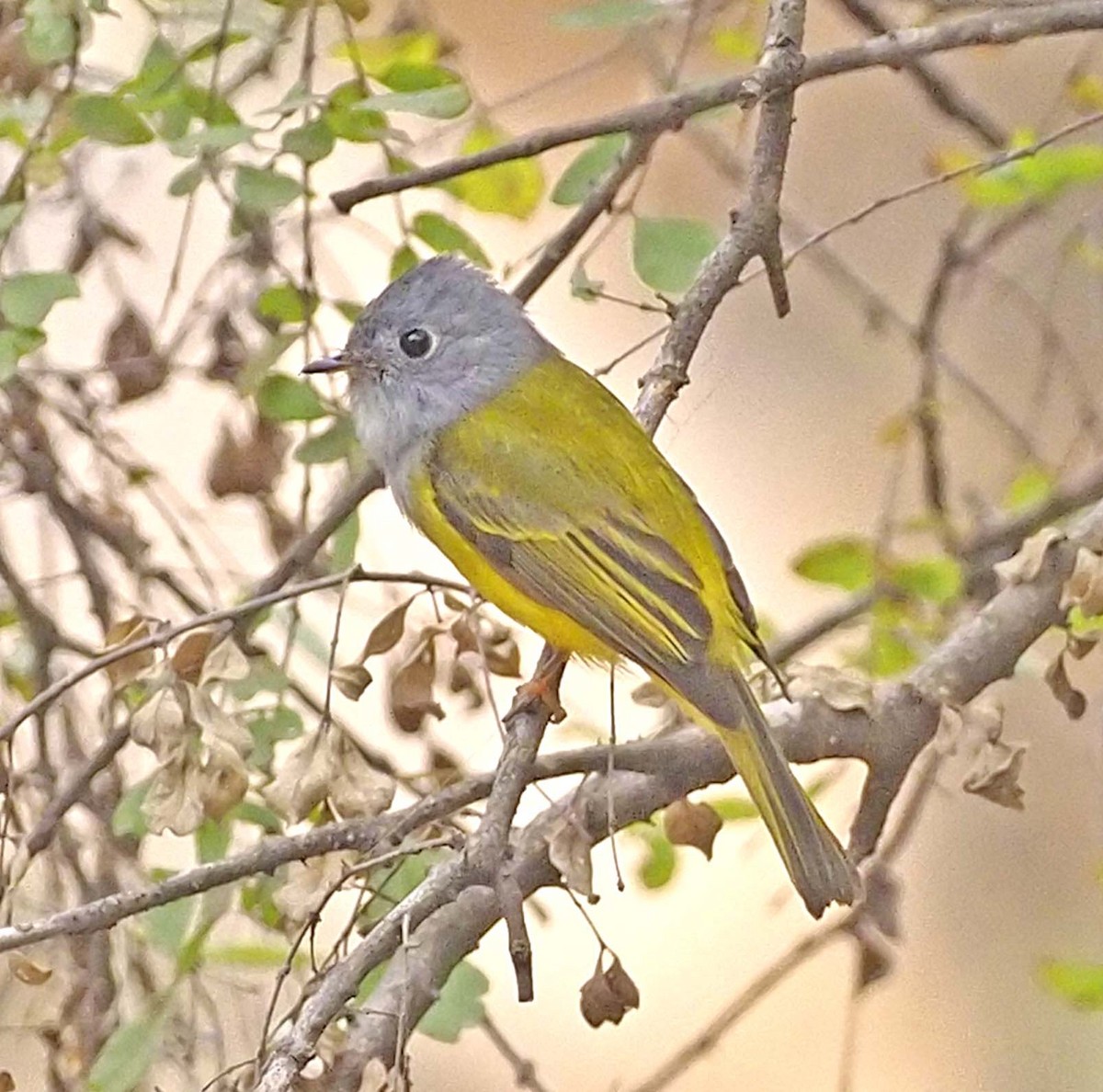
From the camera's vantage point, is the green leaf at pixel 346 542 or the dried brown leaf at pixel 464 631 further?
the green leaf at pixel 346 542

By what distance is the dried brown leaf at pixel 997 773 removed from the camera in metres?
1.94

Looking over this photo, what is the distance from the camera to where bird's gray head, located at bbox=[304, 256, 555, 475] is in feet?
8.07

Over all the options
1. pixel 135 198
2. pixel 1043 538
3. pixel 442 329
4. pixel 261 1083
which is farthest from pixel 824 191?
pixel 261 1083

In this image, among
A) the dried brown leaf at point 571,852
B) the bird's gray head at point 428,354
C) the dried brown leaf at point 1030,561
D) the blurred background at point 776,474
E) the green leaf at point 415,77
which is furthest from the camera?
the blurred background at point 776,474

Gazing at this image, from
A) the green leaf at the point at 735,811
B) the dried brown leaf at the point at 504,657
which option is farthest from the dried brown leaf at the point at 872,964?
the dried brown leaf at the point at 504,657

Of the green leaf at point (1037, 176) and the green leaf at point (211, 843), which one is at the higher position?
the green leaf at point (1037, 176)

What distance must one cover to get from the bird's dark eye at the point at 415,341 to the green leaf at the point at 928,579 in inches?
29.2

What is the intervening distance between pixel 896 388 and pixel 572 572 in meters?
3.17

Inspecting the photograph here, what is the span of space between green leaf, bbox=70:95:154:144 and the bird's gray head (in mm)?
413

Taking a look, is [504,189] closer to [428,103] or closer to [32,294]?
[428,103]

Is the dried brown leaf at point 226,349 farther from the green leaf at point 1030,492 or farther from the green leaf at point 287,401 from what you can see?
the green leaf at point 1030,492

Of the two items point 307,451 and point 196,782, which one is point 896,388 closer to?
point 307,451

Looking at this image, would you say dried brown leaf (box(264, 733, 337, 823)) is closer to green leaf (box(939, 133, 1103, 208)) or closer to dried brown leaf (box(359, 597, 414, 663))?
dried brown leaf (box(359, 597, 414, 663))

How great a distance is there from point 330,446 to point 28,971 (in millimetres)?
867
